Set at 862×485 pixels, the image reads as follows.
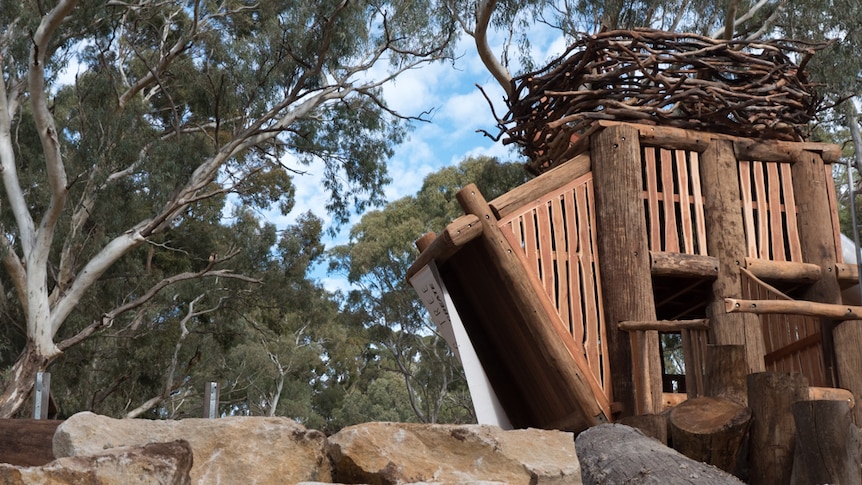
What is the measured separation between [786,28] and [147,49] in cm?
1298

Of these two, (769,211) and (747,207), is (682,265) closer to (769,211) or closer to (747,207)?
(747,207)

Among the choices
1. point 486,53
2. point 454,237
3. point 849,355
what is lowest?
point 849,355

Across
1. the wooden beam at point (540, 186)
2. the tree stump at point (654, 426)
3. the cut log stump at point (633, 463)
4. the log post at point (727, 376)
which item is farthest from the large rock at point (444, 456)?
the wooden beam at point (540, 186)

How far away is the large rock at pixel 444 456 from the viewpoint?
344 cm

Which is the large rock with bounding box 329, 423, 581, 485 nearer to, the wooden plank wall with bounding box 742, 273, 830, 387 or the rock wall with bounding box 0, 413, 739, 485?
the rock wall with bounding box 0, 413, 739, 485

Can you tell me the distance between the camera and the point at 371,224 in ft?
86.5

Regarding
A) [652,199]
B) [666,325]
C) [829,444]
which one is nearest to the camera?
[829,444]

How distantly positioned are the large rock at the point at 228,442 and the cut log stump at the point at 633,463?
1.40 metres

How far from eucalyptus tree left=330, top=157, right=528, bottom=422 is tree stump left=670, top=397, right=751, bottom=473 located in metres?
19.2

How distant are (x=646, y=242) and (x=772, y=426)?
2.04 metres

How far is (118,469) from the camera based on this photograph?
2.85 metres

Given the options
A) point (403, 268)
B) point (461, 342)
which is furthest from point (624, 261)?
point (403, 268)

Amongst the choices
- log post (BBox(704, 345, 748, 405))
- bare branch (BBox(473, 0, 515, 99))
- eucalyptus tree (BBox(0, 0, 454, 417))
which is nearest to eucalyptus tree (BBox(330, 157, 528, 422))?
eucalyptus tree (BBox(0, 0, 454, 417))

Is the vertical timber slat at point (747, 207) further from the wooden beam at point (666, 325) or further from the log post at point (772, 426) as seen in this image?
the log post at point (772, 426)
